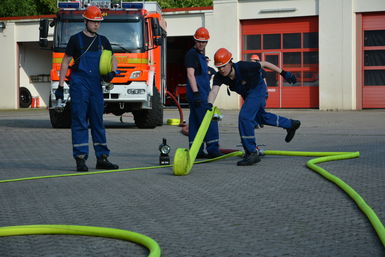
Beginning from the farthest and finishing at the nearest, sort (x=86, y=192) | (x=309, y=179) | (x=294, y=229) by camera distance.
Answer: (x=309, y=179) < (x=86, y=192) < (x=294, y=229)

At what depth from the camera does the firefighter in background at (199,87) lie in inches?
366

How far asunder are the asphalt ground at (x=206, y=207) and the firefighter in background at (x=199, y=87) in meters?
0.39

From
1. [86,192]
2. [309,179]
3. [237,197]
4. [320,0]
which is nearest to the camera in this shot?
[237,197]

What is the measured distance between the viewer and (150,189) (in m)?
6.50

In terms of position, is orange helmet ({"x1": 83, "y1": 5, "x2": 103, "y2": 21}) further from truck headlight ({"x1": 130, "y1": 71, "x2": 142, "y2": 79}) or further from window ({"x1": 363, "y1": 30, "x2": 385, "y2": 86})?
window ({"x1": 363, "y1": 30, "x2": 385, "y2": 86})

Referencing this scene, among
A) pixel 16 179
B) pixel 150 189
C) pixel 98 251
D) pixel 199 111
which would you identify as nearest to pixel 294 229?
pixel 98 251

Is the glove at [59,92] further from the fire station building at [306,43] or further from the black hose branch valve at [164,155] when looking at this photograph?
the fire station building at [306,43]

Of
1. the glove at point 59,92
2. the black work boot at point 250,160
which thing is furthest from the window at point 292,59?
the glove at point 59,92

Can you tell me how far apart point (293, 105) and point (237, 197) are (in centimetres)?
2537

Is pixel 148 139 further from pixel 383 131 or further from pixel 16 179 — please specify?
pixel 16 179

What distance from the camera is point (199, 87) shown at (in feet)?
31.0

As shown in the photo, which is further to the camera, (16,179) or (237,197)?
(16,179)

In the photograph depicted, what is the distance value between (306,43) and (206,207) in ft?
85.2

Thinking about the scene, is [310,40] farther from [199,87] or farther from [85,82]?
[85,82]
